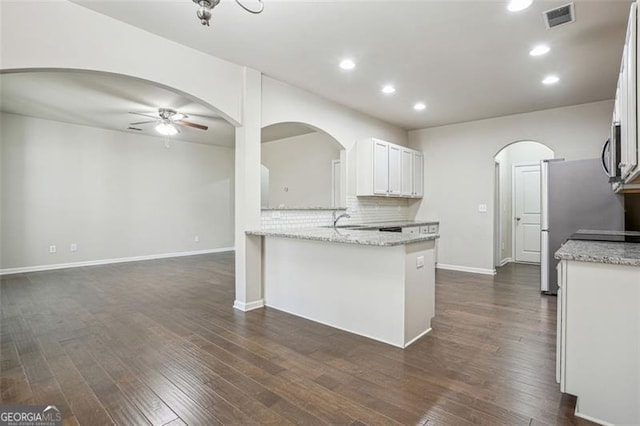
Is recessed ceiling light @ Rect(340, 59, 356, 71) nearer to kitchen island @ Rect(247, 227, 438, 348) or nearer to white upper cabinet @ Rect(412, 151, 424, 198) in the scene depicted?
kitchen island @ Rect(247, 227, 438, 348)

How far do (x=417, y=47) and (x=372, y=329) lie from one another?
2786 mm

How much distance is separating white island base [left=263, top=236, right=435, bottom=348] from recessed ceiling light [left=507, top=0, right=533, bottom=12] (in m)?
2.02

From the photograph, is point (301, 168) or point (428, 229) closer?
point (428, 229)

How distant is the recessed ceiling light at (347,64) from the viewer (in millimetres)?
3467

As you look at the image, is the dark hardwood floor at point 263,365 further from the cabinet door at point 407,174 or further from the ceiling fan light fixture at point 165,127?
the ceiling fan light fixture at point 165,127

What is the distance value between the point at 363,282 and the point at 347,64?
7.89 feet

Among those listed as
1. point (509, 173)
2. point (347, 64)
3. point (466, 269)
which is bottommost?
point (466, 269)

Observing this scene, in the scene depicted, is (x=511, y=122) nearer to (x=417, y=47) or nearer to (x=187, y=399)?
(x=417, y=47)

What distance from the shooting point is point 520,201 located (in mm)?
7000

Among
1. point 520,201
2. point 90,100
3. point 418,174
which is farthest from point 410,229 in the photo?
point 90,100

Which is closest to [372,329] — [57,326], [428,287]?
[428,287]

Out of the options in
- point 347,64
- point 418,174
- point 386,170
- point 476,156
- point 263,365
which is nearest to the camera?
point 263,365

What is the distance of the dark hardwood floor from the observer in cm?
182
